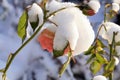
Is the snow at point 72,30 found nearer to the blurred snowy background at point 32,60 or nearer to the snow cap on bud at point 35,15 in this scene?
the snow cap on bud at point 35,15

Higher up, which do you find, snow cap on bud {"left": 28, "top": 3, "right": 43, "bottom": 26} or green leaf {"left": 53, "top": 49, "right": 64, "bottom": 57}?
snow cap on bud {"left": 28, "top": 3, "right": 43, "bottom": 26}

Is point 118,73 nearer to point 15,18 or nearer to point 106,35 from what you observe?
point 15,18

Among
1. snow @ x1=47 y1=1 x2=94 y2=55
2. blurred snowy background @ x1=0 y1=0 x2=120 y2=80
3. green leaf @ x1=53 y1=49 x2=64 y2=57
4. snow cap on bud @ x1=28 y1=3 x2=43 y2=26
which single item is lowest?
green leaf @ x1=53 y1=49 x2=64 y2=57

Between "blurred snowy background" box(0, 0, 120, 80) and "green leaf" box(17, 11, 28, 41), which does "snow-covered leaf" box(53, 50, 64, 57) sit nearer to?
"green leaf" box(17, 11, 28, 41)

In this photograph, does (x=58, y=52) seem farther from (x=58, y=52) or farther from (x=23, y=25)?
(x=23, y=25)

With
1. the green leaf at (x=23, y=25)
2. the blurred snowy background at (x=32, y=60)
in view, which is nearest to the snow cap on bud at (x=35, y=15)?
the green leaf at (x=23, y=25)

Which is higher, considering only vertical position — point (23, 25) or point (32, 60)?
point (32, 60)

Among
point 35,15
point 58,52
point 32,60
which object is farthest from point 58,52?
point 32,60

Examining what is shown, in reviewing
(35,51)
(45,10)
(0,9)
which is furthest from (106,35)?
(35,51)

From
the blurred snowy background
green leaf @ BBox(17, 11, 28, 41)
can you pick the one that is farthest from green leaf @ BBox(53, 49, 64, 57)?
the blurred snowy background

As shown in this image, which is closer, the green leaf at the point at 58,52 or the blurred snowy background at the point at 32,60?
the green leaf at the point at 58,52

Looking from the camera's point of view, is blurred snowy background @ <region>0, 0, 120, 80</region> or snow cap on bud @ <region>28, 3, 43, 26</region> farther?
blurred snowy background @ <region>0, 0, 120, 80</region>
